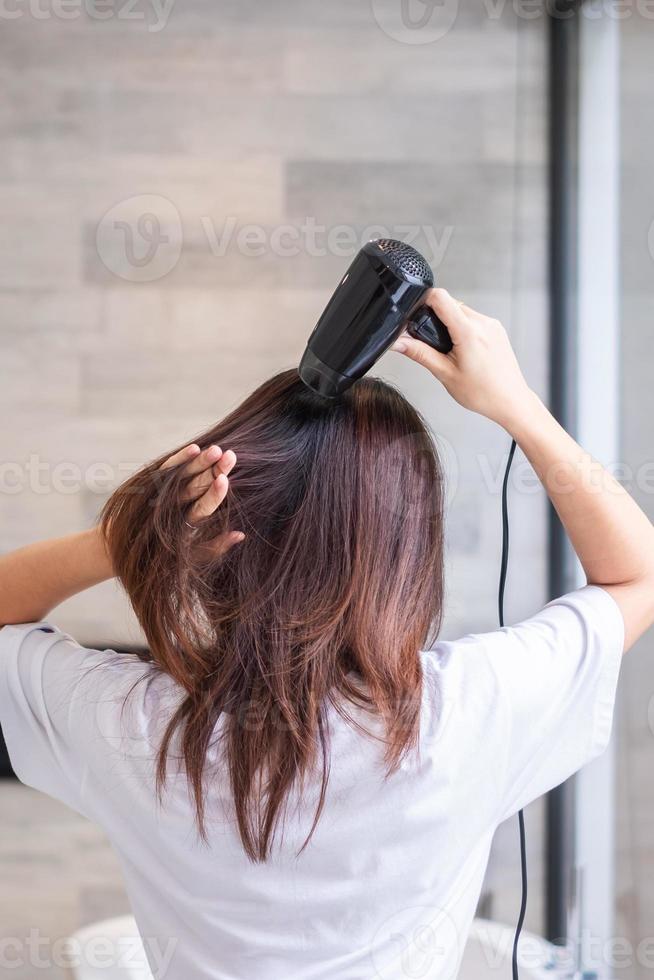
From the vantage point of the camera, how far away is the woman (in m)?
0.61

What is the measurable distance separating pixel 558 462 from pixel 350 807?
32 centimetres

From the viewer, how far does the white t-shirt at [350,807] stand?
2.00 feet

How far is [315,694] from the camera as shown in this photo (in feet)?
2.05

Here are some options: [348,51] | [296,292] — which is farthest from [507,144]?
[296,292]

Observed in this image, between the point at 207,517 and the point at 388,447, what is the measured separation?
0.15 m

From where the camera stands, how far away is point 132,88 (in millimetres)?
1530

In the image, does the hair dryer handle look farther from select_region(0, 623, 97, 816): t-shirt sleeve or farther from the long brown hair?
select_region(0, 623, 97, 816): t-shirt sleeve
